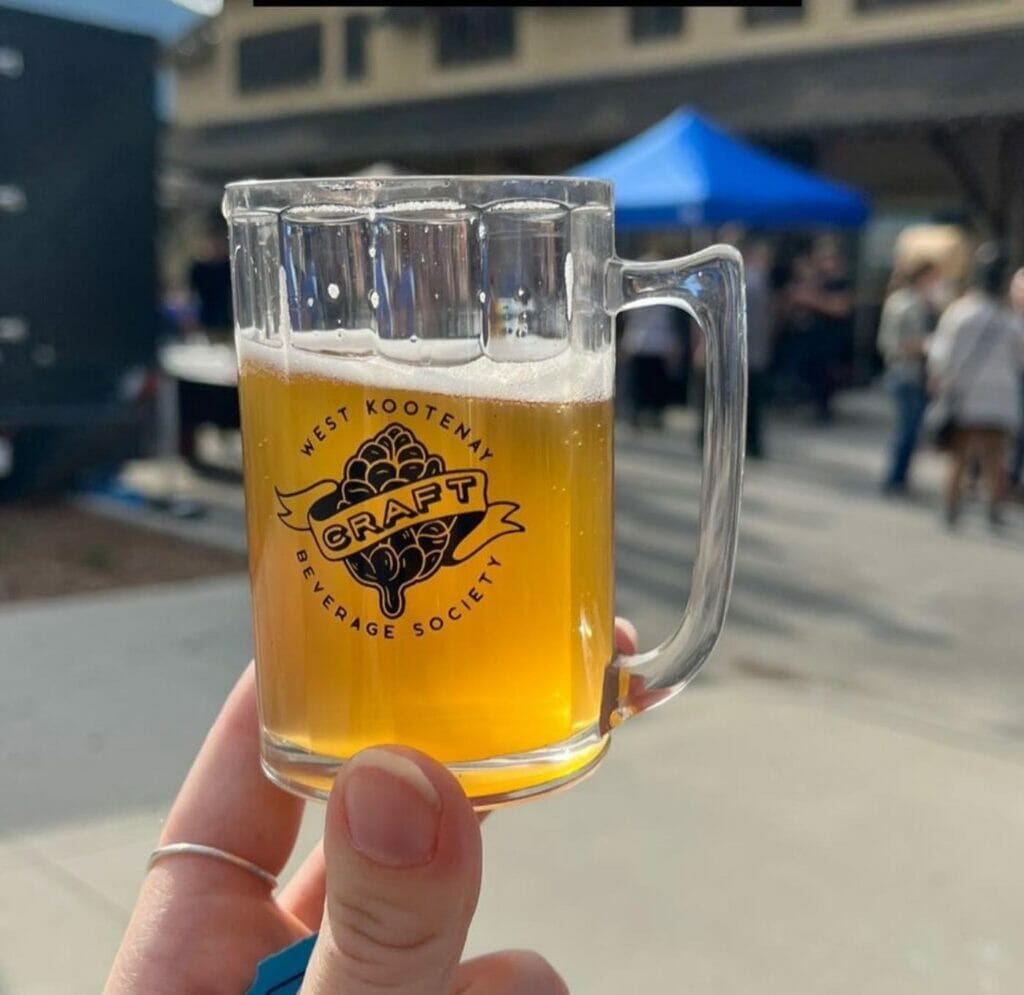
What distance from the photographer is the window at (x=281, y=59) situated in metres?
20.3

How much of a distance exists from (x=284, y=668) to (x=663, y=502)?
23.9 ft

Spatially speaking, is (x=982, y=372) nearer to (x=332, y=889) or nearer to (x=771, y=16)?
(x=332, y=889)

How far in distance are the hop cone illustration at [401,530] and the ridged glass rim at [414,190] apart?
20 centimetres

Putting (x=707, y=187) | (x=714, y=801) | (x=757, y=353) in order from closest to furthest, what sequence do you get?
(x=714, y=801), (x=707, y=187), (x=757, y=353)

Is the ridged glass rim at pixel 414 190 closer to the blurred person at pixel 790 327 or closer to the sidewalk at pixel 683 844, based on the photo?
the sidewalk at pixel 683 844

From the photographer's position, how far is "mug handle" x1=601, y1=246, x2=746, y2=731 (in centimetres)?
120

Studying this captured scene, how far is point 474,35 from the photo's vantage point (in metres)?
18.5

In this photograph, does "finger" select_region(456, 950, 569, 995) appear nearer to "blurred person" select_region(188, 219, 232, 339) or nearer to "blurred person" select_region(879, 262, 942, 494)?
"blurred person" select_region(879, 262, 942, 494)

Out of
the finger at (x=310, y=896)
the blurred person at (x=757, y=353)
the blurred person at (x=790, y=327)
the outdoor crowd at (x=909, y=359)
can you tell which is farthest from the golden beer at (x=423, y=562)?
the blurred person at (x=790, y=327)

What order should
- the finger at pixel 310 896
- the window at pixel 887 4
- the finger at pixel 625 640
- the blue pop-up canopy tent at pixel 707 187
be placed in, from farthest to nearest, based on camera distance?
1. the window at pixel 887 4
2. the blue pop-up canopy tent at pixel 707 187
3. the finger at pixel 310 896
4. the finger at pixel 625 640

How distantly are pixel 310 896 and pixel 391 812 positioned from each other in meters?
0.59

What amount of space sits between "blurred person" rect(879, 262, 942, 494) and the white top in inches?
43.0

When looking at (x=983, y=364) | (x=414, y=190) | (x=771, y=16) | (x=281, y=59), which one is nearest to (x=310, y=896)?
(x=414, y=190)

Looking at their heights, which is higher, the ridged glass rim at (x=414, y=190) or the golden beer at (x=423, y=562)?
the ridged glass rim at (x=414, y=190)
